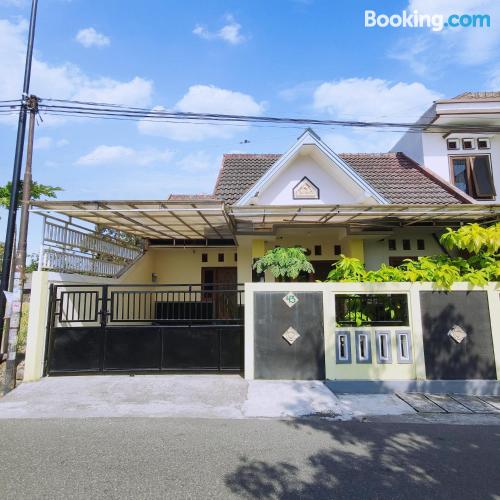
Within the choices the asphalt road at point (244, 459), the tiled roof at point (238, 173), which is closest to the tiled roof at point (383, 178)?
the tiled roof at point (238, 173)

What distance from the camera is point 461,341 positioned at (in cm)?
633

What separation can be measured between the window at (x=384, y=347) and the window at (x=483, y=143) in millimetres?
8606

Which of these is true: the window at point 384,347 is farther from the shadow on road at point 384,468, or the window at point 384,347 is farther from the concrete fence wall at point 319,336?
the shadow on road at point 384,468

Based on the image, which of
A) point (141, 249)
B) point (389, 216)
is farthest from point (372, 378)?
point (141, 249)

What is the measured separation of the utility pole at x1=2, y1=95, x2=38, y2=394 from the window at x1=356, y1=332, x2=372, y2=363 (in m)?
6.16

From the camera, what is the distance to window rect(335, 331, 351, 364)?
637 cm

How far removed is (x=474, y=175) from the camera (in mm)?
11242

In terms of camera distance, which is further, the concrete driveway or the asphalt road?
the concrete driveway

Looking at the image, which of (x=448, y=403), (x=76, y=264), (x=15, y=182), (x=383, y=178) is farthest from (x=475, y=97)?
(x=15, y=182)

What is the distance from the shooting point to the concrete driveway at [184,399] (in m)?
5.10

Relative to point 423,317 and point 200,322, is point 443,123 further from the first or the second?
point 200,322

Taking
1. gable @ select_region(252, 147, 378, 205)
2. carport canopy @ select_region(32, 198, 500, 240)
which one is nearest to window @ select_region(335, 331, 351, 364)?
carport canopy @ select_region(32, 198, 500, 240)

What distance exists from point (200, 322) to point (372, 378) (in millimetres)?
3430

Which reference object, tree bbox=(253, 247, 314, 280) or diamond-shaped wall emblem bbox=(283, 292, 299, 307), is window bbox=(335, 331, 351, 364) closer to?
diamond-shaped wall emblem bbox=(283, 292, 299, 307)
